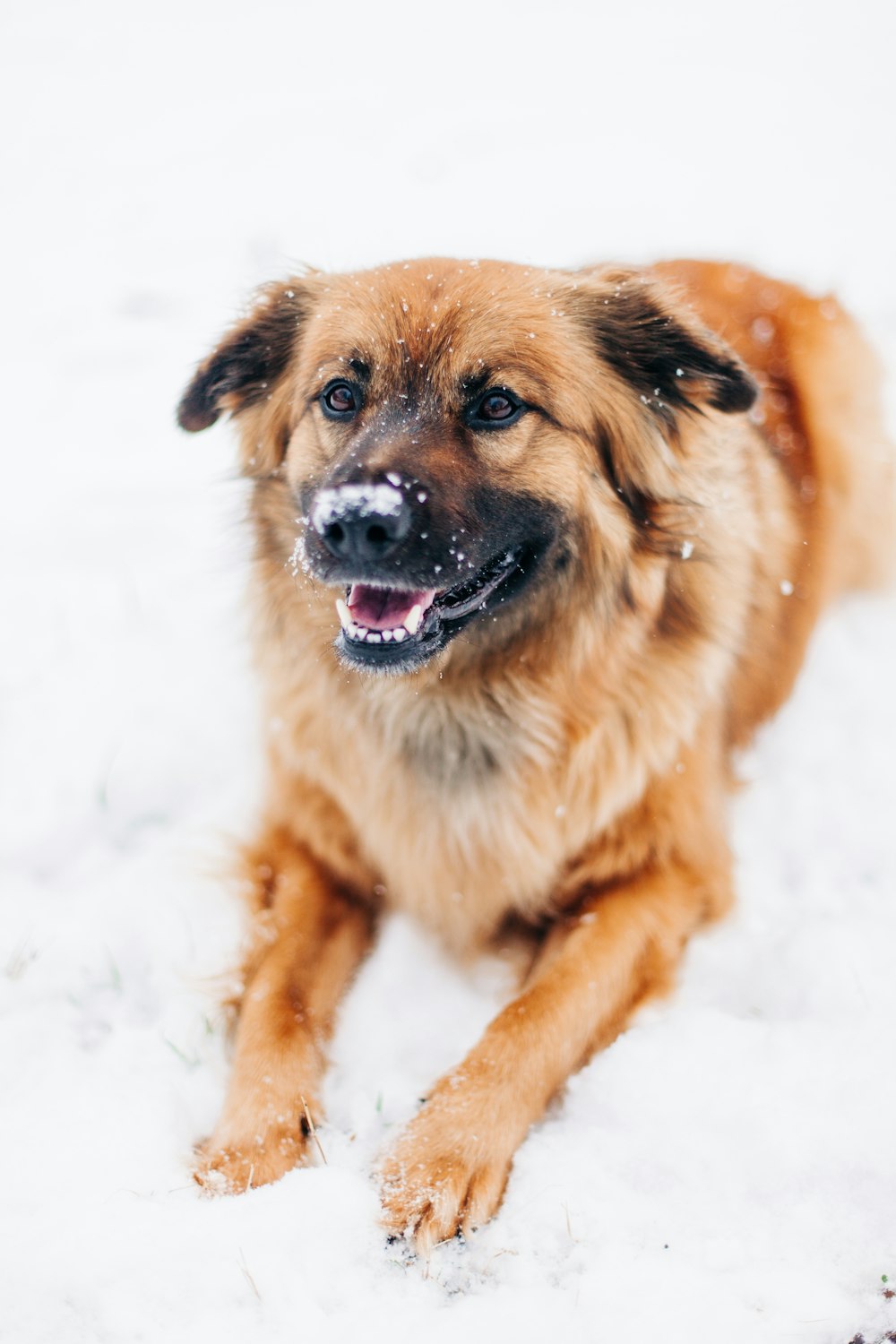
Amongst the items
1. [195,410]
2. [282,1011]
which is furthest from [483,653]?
[195,410]

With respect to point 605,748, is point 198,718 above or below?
below

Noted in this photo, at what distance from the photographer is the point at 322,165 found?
7.89 metres

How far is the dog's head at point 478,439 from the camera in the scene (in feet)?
6.88

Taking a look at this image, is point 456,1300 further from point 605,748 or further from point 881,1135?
point 605,748

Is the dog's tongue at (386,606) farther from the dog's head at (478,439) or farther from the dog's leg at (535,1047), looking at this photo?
the dog's leg at (535,1047)

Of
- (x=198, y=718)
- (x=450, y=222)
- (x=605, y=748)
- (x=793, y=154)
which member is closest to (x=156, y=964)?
(x=198, y=718)

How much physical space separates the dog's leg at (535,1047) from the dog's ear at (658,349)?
1228 millimetres

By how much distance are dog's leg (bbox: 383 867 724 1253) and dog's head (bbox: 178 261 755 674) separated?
80 centimetres

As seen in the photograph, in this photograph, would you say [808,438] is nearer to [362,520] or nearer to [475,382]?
[475,382]

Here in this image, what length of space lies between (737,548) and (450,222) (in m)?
5.01

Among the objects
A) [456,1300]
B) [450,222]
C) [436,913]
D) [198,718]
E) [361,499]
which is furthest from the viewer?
[450,222]

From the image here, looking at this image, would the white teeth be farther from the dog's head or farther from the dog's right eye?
the dog's right eye

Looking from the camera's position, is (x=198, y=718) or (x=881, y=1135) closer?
(x=881, y=1135)

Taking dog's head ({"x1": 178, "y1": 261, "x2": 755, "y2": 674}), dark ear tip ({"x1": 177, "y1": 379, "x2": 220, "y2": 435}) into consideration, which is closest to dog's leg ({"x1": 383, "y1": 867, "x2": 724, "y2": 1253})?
dog's head ({"x1": 178, "y1": 261, "x2": 755, "y2": 674})
